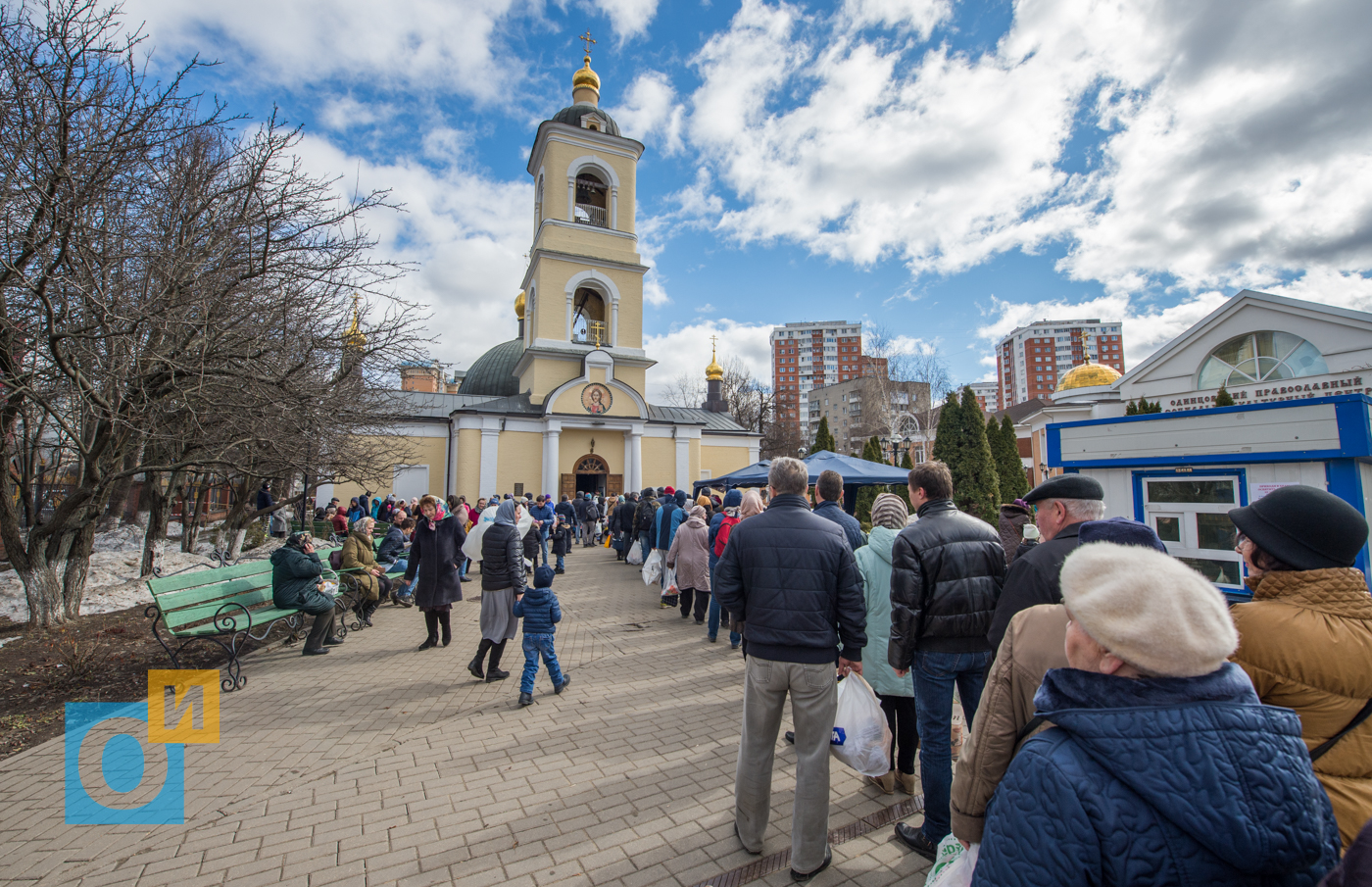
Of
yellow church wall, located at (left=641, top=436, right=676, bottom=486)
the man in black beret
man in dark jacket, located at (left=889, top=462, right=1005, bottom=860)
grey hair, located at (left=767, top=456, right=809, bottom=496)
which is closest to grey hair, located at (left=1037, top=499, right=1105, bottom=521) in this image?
the man in black beret

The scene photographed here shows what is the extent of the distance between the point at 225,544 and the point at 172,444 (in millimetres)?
4577

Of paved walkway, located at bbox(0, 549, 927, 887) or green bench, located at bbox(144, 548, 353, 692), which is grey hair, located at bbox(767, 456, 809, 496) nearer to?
paved walkway, located at bbox(0, 549, 927, 887)

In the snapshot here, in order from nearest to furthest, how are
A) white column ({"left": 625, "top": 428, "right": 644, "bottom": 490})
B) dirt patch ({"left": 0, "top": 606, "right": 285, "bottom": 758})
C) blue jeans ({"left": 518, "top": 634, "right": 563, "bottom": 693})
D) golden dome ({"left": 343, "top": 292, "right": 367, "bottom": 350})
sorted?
1. dirt patch ({"left": 0, "top": 606, "right": 285, "bottom": 758})
2. blue jeans ({"left": 518, "top": 634, "right": 563, "bottom": 693})
3. golden dome ({"left": 343, "top": 292, "right": 367, "bottom": 350})
4. white column ({"left": 625, "top": 428, "right": 644, "bottom": 490})

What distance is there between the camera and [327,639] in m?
7.25

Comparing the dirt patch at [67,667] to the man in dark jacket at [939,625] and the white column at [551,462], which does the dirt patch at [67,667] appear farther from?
the white column at [551,462]

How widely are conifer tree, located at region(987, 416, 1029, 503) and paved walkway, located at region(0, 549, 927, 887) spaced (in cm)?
1650

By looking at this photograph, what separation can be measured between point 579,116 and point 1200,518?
26.0 meters

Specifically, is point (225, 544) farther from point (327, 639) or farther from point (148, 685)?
point (148, 685)

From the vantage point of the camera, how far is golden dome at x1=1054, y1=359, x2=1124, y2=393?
2728 centimetres

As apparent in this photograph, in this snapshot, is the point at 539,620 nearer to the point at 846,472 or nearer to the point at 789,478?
the point at 789,478

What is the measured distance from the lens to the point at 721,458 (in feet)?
92.7

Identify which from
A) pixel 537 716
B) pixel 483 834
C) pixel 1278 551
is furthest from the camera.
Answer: pixel 537 716

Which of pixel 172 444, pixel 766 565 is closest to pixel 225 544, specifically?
pixel 172 444

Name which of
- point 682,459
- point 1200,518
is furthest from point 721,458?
point 1200,518
